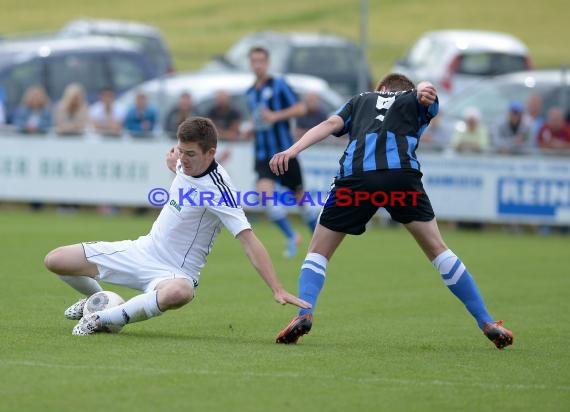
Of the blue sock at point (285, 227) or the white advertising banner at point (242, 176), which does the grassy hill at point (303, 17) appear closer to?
the white advertising banner at point (242, 176)

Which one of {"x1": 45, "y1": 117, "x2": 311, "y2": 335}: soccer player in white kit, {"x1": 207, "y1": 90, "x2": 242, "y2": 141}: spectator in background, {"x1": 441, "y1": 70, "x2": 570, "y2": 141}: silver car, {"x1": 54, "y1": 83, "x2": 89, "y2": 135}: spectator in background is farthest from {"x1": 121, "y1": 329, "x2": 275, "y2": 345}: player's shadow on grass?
{"x1": 441, "y1": 70, "x2": 570, "y2": 141}: silver car

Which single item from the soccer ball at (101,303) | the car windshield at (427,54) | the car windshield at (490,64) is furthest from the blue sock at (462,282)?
the car windshield at (427,54)

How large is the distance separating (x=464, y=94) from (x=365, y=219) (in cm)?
1376

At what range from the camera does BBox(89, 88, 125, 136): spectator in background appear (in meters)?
19.8

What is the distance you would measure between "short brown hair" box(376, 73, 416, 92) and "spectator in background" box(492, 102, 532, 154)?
1055cm

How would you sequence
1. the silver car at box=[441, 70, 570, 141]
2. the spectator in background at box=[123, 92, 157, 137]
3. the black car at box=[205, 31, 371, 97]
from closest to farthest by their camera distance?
1. the spectator in background at box=[123, 92, 157, 137]
2. the silver car at box=[441, 70, 570, 141]
3. the black car at box=[205, 31, 371, 97]

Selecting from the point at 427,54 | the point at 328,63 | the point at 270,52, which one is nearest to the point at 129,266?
the point at 328,63

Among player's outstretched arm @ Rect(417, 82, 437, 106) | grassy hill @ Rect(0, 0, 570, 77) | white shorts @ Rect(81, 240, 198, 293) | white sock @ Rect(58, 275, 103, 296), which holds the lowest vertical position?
white sock @ Rect(58, 275, 103, 296)

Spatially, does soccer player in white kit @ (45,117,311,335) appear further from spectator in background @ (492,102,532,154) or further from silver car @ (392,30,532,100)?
silver car @ (392,30,532,100)

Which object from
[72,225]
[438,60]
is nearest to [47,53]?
[72,225]

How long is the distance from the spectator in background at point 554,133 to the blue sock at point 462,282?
1078 centimetres

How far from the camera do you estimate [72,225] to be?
1753 cm

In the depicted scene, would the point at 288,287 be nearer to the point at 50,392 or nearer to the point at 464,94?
the point at 50,392

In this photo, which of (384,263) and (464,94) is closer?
(384,263)
